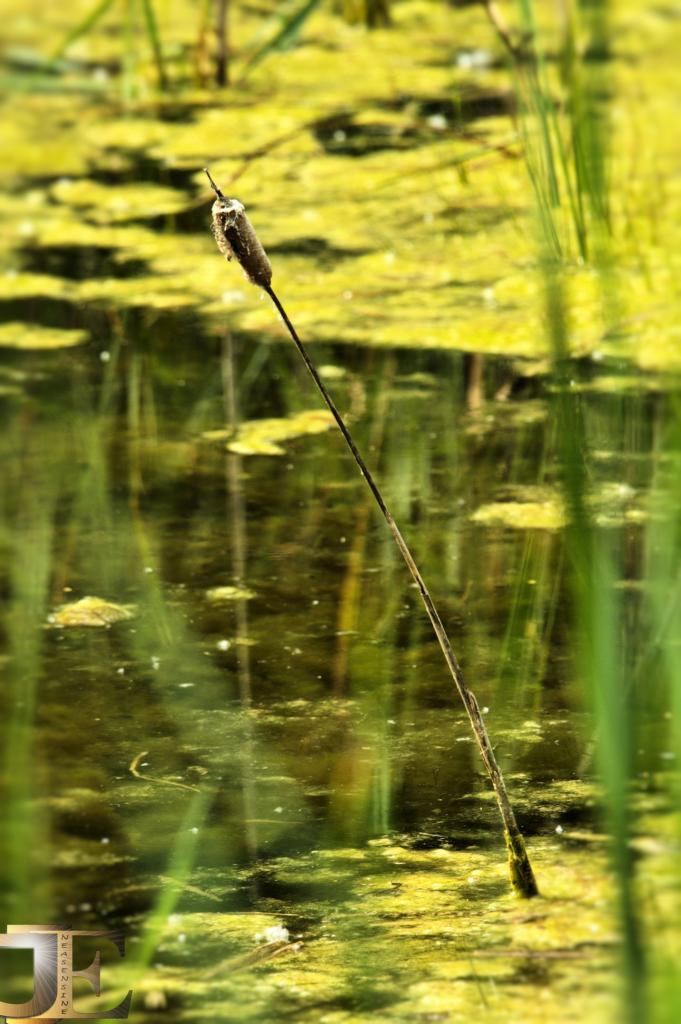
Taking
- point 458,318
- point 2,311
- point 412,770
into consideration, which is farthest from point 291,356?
point 412,770

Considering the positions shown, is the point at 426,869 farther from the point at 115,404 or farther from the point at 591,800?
the point at 115,404

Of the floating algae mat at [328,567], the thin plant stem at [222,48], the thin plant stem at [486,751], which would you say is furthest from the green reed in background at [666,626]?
the thin plant stem at [222,48]

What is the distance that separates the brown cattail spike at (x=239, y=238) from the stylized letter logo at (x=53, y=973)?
2.08ft

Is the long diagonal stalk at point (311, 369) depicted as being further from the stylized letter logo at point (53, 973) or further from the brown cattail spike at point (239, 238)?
the stylized letter logo at point (53, 973)

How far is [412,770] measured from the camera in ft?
6.38

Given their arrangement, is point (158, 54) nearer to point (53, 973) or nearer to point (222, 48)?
point (222, 48)

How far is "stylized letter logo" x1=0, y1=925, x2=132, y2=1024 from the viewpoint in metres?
1.56

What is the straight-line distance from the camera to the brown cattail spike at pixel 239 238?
1.43m

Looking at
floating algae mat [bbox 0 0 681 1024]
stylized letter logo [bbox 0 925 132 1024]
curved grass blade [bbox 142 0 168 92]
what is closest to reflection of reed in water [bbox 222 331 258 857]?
floating algae mat [bbox 0 0 681 1024]

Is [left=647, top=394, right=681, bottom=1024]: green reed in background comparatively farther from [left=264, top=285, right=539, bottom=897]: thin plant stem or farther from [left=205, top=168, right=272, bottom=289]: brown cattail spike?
[left=205, top=168, right=272, bottom=289]: brown cattail spike

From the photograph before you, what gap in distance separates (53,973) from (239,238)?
27.2 inches

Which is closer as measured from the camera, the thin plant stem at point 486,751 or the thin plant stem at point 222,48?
the thin plant stem at point 486,751

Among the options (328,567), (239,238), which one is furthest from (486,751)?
(328,567)

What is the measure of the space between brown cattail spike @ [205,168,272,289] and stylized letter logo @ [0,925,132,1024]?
63 centimetres
